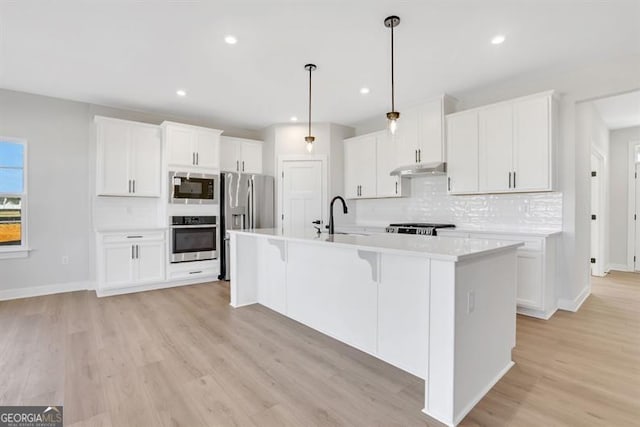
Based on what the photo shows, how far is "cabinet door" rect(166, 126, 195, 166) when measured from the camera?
459 cm

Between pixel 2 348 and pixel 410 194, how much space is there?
194 inches

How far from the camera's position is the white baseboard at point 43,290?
3.98 m

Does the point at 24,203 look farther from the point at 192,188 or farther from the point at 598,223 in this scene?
the point at 598,223

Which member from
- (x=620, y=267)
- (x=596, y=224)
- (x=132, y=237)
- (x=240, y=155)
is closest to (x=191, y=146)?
(x=240, y=155)

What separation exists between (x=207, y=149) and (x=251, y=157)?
98 cm

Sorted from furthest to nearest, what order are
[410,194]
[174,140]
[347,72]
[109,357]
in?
[410,194], [174,140], [347,72], [109,357]

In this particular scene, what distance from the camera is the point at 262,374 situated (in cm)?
214

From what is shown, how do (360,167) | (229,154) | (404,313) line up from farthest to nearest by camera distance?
(229,154)
(360,167)
(404,313)

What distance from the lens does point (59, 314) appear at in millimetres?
3387

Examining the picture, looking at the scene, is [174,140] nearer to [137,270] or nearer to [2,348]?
[137,270]

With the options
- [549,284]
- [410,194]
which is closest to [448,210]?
[410,194]

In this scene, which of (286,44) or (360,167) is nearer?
(286,44)

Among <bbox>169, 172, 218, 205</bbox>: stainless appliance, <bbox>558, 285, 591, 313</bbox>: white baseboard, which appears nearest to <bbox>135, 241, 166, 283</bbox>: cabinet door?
<bbox>169, 172, 218, 205</bbox>: stainless appliance

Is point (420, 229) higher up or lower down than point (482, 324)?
higher up
